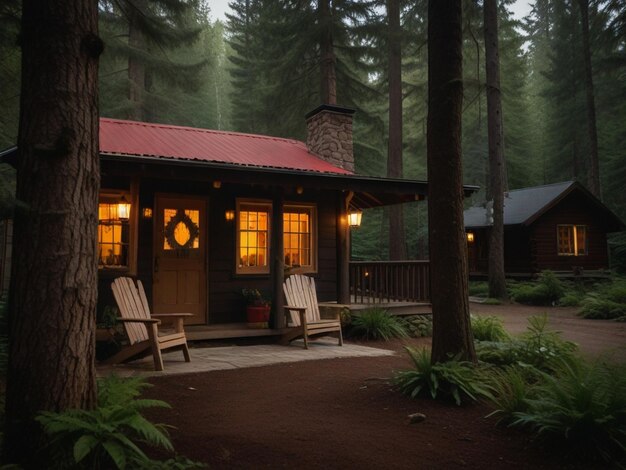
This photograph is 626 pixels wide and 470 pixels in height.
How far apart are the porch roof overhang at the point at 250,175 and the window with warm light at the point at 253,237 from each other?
1.21 meters

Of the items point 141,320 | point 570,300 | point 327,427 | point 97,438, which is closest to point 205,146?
point 141,320

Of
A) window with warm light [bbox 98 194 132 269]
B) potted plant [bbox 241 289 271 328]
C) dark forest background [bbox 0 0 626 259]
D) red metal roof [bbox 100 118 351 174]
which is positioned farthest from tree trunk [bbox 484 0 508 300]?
window with warm light [bbox 98 194 132 269]

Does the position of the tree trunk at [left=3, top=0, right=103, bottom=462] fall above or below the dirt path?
above

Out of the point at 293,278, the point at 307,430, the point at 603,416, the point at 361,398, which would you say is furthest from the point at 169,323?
the point at 603,416

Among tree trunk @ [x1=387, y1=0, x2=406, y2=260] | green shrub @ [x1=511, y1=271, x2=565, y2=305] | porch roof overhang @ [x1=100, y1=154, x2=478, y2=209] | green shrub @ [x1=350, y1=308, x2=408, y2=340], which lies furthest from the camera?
tree trunk @ [x1=387, y1=0, x2=406, y2=260]

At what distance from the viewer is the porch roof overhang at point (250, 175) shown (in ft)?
22.2

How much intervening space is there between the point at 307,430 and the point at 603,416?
194cm

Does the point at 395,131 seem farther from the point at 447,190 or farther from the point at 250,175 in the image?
the point at 447,190

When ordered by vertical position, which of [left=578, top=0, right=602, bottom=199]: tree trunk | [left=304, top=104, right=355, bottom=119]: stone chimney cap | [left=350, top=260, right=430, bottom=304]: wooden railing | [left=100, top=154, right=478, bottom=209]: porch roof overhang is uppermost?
[left=578, top=0, right=602, bottom=199]: tree trunk

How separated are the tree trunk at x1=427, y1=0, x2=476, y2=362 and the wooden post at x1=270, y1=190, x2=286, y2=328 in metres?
3.56

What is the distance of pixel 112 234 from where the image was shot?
305 inches

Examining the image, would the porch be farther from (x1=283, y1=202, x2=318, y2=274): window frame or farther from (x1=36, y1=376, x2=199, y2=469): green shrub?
(x1=36, y1=376, x2=199, y2=469): green shrub

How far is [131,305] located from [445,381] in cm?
377

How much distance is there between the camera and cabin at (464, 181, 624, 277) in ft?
61.3
